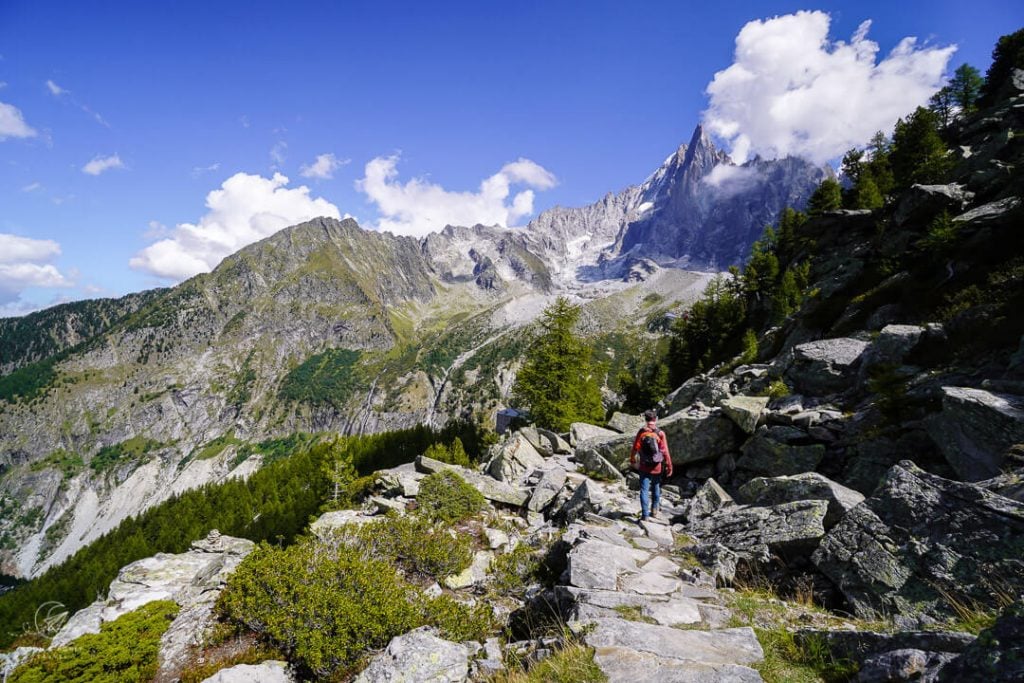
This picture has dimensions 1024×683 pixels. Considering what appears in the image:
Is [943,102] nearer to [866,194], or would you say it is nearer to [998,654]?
[866,194]

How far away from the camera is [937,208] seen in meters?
25.2

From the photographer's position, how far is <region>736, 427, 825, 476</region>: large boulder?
13.6 metres

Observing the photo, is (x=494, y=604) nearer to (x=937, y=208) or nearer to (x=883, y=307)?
(x=883, y=307)

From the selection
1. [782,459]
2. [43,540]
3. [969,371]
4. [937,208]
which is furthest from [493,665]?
[43,540]

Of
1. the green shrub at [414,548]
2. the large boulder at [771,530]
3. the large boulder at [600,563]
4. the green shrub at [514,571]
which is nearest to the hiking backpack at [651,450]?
the large boulder at [771,530]

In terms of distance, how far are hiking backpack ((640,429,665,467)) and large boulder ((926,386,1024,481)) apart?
647cm

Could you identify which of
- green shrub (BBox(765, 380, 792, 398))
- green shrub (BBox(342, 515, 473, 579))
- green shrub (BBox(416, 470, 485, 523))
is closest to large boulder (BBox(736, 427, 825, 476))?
green shrub (BBox(765, 380, 792, 398))

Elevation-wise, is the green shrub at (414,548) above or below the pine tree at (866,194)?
below

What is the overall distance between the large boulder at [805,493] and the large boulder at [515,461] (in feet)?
40.4

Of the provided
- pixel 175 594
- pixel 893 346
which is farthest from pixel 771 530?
pixel 175 594

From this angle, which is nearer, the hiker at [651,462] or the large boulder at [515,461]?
the hiker at [651,462]

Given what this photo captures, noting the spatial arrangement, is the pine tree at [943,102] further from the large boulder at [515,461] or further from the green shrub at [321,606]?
the green shrub at [321,606]

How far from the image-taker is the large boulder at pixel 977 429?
8.81 metres

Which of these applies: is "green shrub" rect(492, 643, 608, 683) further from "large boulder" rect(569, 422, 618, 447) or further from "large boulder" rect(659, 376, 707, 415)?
"large boulder" rect(659, 376, 707, 415)
